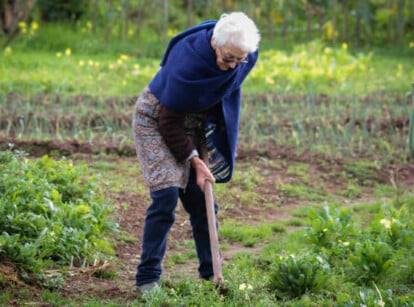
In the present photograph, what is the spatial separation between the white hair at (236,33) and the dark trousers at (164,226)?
87 cm

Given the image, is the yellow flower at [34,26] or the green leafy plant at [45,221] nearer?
the green leafy plant at [45,221]

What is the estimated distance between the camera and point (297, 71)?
12008mm

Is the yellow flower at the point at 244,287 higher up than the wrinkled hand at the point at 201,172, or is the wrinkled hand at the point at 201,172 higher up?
the wrinkled hand at the point at 201,172

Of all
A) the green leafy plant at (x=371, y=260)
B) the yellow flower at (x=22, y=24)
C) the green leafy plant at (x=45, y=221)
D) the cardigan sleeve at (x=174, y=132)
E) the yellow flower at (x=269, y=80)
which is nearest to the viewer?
the cardigan sleeve at (x=174, y=132)

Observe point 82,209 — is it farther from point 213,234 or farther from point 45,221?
point 213,234

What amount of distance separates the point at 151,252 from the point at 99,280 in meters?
0.61

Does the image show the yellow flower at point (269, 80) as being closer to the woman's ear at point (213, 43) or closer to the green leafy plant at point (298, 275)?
the green leafy plant at point (298, 275)

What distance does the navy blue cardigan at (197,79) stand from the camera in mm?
4168

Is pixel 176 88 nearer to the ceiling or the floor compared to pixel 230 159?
nearer to the ceiling

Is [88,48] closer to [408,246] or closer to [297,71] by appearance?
[297,71]

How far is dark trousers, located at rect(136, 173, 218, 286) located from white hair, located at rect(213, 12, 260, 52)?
0.87 m

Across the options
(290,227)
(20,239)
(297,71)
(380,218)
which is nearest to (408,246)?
(380,218)

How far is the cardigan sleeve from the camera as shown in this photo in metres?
4.26

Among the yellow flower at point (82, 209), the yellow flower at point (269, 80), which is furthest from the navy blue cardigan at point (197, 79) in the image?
the yellow flower at point (269, 80)
